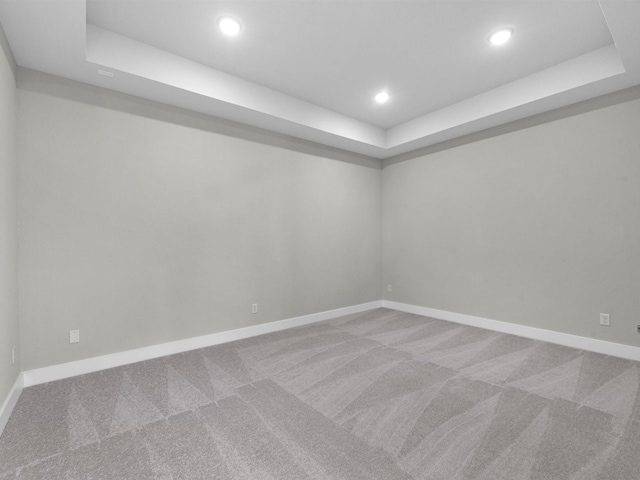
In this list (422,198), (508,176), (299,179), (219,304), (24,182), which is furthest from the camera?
(422,198)

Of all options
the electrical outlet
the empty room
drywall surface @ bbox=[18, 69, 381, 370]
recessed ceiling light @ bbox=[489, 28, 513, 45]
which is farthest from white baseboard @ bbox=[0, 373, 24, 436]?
recessed ceiling light @ bbox=[489, 28, 513, 45]

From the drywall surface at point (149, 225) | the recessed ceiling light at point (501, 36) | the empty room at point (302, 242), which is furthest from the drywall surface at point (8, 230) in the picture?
the recessed ceiling light at point (501, 36)

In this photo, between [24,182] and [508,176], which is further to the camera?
[508,176]

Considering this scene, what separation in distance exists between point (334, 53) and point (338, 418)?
→ 3076 mm

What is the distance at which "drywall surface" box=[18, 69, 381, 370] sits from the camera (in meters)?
2.63

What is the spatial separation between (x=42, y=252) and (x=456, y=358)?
391cm

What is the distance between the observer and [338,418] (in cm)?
208

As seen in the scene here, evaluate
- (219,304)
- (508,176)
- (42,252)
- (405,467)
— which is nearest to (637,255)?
(508,176)

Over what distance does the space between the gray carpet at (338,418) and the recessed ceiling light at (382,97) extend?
9.84 ft

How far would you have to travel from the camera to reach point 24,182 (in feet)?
8.41

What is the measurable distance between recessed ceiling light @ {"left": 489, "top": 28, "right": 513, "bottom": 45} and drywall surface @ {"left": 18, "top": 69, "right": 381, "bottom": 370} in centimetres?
251

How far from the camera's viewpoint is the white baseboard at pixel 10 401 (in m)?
1.96

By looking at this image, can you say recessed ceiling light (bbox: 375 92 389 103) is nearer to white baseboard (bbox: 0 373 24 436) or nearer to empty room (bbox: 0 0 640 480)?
empty room (bbox: 0 0 640 480)

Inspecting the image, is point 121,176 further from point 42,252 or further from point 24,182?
point 42,252
